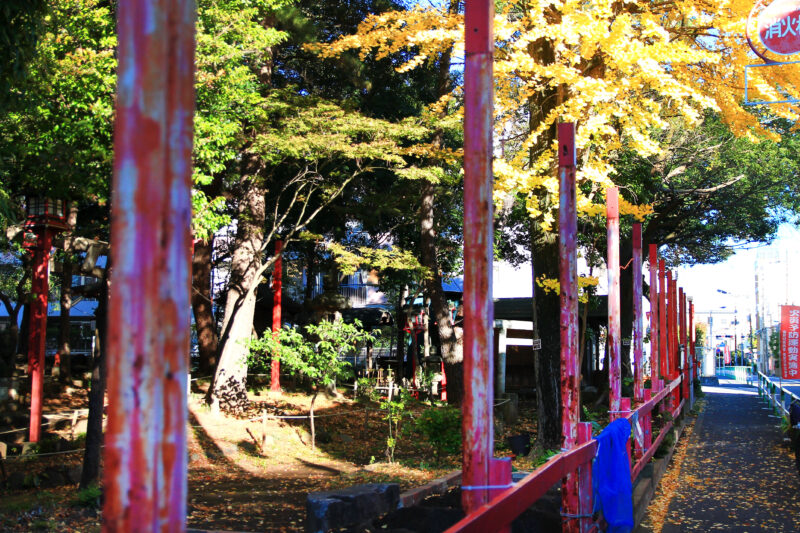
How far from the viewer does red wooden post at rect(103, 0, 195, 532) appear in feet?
5.38

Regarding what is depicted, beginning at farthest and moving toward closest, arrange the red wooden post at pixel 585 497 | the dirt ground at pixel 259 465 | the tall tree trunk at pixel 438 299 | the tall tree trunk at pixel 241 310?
the tall tree trunk at pixel 438 299, the tall tree trunk at pixel 241 310, the dirt ground at pixel 259 465, the red wooden post at pixel 585 497

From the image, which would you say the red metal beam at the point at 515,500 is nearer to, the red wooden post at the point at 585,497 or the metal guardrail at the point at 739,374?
the red wooden post at the point at 585,497

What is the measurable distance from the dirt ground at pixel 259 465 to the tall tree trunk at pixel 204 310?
1.69m

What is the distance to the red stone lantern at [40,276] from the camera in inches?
536

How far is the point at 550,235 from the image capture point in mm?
12812

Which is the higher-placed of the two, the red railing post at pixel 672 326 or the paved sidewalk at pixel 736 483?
the red railing post at pixel 672 326

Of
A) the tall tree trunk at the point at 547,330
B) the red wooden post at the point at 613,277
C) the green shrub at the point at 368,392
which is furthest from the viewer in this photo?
the green shrub at the point at 368,392

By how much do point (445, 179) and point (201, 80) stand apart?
7.50 m

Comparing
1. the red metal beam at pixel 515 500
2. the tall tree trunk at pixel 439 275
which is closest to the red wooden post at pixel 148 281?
the red metal beam at pixel 515 500

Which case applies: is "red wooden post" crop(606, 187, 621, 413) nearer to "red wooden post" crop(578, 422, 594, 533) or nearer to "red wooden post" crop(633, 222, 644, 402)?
"red wooden post" crop(633, 222, 644, 402)

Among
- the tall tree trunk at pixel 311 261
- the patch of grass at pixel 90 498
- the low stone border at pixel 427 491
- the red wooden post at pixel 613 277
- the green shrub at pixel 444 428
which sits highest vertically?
the tall tree trunk at pixel 311 261

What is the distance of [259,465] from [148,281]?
14.2 m

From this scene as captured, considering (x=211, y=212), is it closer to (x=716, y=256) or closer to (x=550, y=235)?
(x=550, y=235)

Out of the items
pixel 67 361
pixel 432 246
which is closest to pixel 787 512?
pixel 432 246
